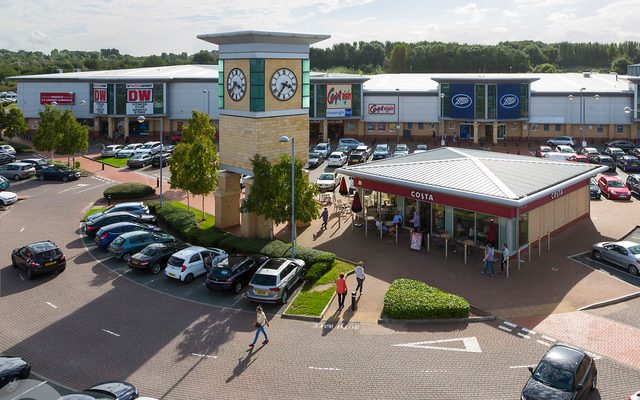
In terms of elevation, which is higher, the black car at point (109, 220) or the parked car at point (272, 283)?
the black car at point (109, 220)

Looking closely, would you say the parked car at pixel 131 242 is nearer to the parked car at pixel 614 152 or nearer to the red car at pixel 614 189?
the red car at pixel 614 189

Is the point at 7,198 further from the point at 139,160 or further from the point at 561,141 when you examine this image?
the point at 561,141

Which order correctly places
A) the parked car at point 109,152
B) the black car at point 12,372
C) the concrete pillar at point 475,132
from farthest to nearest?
1. the concrete pillar at point 475,132
2. the parked car at point 109,152
3. the black car at point 12,372

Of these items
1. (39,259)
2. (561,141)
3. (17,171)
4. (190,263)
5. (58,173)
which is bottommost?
(190,263)

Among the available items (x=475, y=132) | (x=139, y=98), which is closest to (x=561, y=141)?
(x=475, y=132)

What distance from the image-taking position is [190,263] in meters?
26.8

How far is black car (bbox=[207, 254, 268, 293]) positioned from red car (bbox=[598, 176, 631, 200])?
2884cm

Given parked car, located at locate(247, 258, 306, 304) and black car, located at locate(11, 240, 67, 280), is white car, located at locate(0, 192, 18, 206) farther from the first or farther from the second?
parked car, located at locate(247, 258, 306, 304)

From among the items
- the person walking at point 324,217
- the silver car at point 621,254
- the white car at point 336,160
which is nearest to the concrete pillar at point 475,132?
the white car at point 336,160

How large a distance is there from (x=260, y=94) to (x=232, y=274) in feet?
35.5

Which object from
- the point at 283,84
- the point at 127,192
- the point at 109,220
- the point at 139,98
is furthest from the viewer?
the point at 139,98

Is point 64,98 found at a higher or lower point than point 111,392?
higher

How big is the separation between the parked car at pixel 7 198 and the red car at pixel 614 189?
43423 millimetres

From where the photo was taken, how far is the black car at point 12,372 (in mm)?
16984
